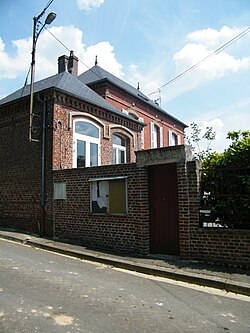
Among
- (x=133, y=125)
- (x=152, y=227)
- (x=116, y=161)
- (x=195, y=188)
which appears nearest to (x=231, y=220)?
(x=195, y=188)

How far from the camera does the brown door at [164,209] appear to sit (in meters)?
6.90

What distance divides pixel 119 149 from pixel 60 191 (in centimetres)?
604

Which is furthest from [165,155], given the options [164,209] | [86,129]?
[86,129]

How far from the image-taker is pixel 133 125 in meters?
15.4

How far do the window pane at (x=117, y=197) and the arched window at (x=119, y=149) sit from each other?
6.10 metres

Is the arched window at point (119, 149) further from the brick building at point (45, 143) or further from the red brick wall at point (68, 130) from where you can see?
the red brick wall at point (68, 130)

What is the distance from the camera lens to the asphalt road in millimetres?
3385

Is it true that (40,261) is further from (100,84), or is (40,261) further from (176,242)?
(100,84)

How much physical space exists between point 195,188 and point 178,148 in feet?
3.53

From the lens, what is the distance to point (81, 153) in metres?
11.6

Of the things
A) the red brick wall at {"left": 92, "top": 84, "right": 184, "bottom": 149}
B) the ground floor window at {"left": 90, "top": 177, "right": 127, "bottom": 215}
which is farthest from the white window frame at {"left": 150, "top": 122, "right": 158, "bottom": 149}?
the ground floor window at {"left": 90, "top": 177, "right": 127, "bottom": 215}

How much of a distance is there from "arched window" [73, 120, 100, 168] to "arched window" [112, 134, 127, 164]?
67.8 inches

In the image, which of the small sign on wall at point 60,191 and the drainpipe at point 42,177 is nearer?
the small sign on wall at point 60,191

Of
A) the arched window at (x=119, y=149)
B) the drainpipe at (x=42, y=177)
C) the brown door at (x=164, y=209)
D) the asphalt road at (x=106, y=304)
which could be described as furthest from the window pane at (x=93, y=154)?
the asphalt road at (x=106, y=304)
